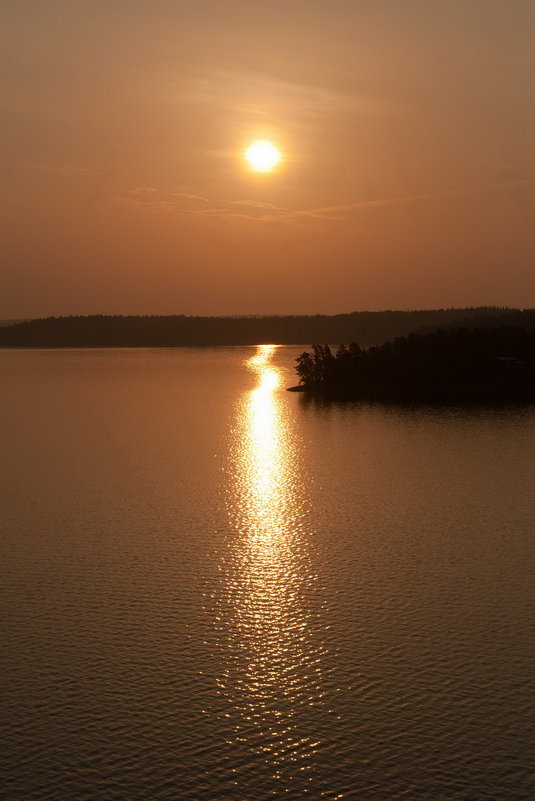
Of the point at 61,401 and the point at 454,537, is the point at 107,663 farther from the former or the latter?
the point at 61,401

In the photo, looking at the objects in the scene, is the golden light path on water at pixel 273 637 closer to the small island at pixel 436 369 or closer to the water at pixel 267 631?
the water at pixel 267 631

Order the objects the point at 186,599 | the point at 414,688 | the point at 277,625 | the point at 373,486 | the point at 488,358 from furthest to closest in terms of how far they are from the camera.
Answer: the point at 488,358
the point at 373,486
the point at 186,599
the point at 277,625
the point at 414,688

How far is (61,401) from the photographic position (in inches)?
4793

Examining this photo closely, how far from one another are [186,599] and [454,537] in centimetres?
1603

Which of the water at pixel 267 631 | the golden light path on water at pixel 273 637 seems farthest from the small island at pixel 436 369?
the golden light path on water at pixel 273 637

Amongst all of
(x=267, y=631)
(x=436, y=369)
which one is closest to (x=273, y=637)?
(x=267, y=631)

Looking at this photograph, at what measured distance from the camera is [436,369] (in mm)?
134375

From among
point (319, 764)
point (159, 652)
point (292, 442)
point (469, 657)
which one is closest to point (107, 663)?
point (159, 652)

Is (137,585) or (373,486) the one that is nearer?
(137,585)

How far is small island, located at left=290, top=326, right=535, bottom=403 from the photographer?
132 meters

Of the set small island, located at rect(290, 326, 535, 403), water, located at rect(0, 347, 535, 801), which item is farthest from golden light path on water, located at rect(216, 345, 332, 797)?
small island, located at rect(290, 326, 535, 403)

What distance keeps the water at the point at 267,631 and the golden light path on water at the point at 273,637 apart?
3.6 inches

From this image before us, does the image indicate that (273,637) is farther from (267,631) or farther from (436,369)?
(436,369)

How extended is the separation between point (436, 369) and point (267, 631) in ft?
361
